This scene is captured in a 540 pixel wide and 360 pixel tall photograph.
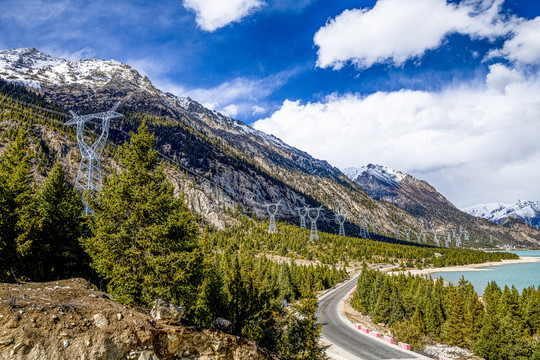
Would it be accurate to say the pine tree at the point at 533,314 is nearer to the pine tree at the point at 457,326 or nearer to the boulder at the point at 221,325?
the pine tree at the point at 457,326

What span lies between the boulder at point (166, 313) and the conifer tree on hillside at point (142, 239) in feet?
10.1

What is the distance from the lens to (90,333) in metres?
8.59

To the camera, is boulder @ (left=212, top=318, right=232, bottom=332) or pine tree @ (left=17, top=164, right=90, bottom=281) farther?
pine tree @ (left=17, top=164, right=90, bottom=281)

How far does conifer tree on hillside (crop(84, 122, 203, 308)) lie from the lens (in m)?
13.8

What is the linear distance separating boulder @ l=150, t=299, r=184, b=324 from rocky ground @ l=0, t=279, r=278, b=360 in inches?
8.1

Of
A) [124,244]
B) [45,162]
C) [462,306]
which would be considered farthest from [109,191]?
[45,162]

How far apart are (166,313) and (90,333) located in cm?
253

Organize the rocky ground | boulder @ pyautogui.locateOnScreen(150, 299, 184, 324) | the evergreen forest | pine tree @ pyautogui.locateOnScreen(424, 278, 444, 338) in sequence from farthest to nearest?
pine tree @ pyautogui.locateOnScreen(424, 278, 444, 338) < the evergreen forest < boulder @ pyautogui.locateOnScreen(150, 299, 184, 324) < the rocky ground

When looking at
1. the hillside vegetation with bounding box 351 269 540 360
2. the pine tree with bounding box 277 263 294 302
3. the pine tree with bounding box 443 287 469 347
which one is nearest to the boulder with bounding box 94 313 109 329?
the hillside vegetation with bounding box 351 269 540 360

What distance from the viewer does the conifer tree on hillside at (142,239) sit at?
45.4ft

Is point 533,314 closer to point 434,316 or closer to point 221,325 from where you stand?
point 434,316

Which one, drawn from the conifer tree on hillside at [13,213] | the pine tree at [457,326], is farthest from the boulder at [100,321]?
the pine tree at [457,326]

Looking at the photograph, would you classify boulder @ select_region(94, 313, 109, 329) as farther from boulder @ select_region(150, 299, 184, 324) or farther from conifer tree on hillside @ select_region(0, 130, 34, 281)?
conifer tree on hillside @ select_region(0, 130, 34, 281)

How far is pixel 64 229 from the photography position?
23.4 m
